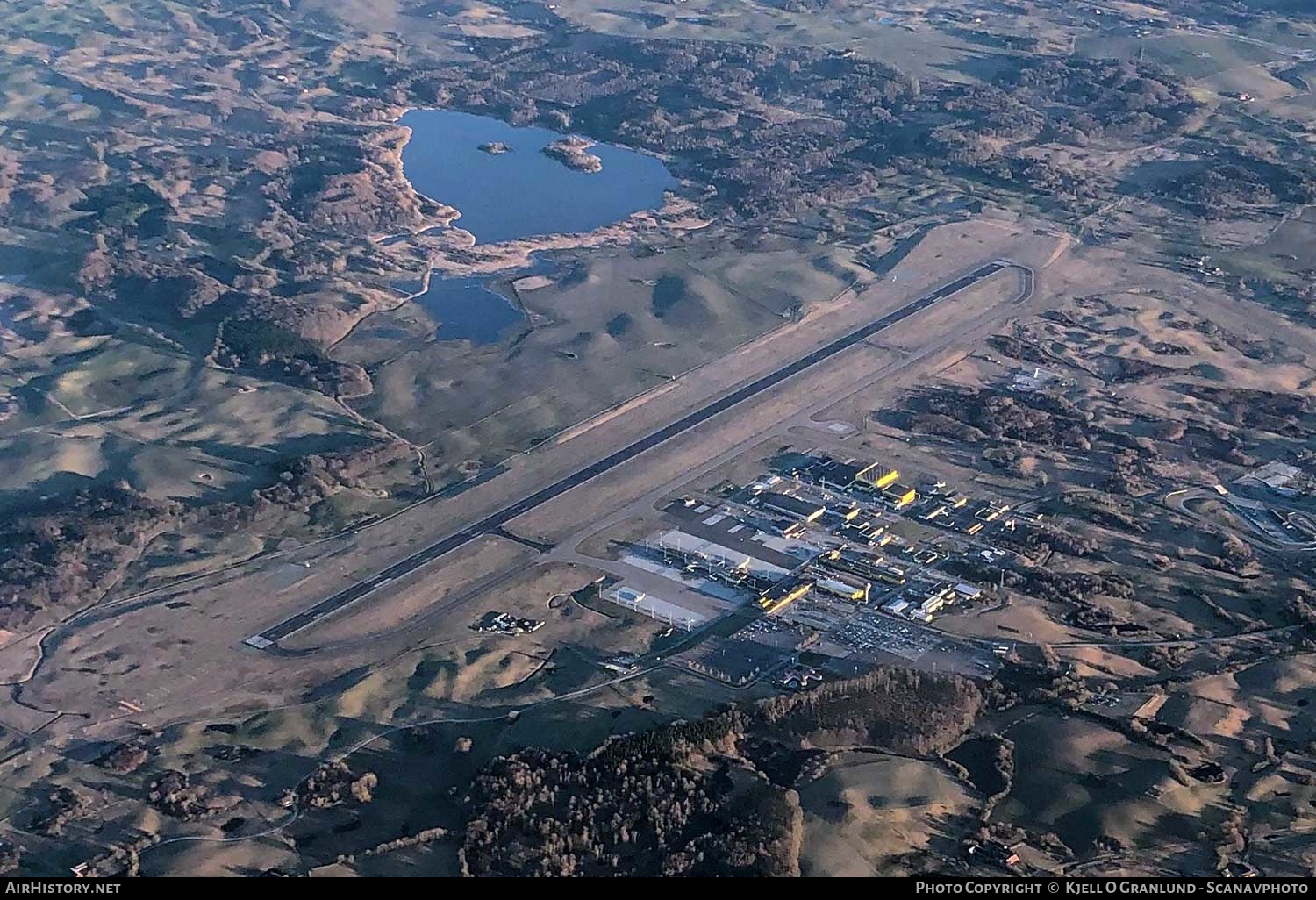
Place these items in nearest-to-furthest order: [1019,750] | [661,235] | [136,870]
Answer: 1. [136,870]
2. [1019,750]
3. [661,235]

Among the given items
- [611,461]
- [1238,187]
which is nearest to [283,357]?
[611,461]

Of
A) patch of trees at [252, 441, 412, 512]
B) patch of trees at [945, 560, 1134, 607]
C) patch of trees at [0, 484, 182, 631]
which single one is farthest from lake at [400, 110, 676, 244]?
patch of trees at [945, 560, 1134, 607]

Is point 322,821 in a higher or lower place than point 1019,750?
lower

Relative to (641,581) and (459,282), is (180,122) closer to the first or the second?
(459,282)

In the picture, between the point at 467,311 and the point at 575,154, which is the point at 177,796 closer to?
the point at 467,311

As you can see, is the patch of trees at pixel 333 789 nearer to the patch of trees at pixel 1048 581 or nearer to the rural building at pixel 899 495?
the patch of trees at pixel 1048 581

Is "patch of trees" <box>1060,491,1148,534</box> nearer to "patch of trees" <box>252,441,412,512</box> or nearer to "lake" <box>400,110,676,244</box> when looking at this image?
"patch of trees" <box>252,441,412,512</box>

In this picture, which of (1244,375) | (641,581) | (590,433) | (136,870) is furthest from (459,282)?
(136,870)
